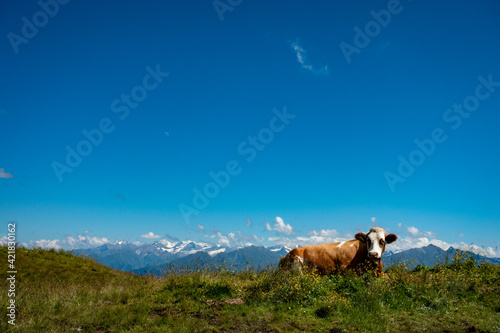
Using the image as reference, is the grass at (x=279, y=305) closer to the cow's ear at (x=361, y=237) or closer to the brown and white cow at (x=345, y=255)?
the brown and white cow at (x=345, y=255)

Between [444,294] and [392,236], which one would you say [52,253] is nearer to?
[392,236]

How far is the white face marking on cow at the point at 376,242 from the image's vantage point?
38.2 ft

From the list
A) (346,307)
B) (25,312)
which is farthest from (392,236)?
(25,312)

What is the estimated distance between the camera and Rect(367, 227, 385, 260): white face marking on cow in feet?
38.2

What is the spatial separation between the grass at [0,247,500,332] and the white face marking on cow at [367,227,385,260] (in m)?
0.97

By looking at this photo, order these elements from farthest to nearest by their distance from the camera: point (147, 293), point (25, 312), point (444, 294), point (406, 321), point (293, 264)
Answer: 1. point (293, 264)
2. point (147, 293)
3. point (444, 294)
4. point (25, 312)
5. point (406, 321)

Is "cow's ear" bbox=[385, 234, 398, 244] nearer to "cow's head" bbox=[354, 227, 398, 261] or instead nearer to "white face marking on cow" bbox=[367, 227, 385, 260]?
"cow's head" bbox=[354, 227, 398, 261]

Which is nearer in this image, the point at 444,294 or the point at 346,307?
the point at 346,307

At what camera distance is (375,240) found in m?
12.1

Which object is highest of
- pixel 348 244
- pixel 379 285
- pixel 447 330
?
pixel 348 244

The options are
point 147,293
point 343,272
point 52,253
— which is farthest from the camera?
point 52,253

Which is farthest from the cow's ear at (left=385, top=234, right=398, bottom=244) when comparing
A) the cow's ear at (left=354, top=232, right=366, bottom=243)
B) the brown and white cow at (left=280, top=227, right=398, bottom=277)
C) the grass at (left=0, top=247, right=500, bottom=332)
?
the grass at (left=0, top=247, right=500, bottom=332)

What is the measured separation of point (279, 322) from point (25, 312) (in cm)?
697

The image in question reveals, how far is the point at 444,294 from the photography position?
30.1 feet
